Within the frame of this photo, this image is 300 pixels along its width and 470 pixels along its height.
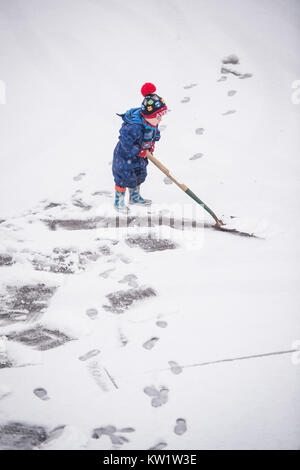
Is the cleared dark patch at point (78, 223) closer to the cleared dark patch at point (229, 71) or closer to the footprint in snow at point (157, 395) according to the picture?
the footprint in snow at point (157, 395)

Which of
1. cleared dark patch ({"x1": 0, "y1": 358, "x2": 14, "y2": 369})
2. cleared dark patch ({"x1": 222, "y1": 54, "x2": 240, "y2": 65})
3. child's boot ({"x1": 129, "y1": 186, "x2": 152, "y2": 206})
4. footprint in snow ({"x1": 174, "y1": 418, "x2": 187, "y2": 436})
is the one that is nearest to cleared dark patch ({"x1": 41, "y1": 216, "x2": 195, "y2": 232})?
child's boot ({"x1": 129, "y1": 186, "x2": 152, "y2": 206})

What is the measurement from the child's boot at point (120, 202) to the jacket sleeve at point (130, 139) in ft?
1.40

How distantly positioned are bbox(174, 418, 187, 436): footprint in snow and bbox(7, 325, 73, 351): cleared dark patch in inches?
30.5

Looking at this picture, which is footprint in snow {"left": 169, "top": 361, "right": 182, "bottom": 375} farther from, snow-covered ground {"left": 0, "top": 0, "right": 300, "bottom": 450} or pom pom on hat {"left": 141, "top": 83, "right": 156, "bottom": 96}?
pom pom on hat {"left": 141, "top": 83, "right": 156, "bottom": 96}

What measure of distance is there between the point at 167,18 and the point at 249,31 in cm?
146

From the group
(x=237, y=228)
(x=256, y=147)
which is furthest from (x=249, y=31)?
(x=237, y=228)

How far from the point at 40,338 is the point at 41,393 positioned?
0.34 meters

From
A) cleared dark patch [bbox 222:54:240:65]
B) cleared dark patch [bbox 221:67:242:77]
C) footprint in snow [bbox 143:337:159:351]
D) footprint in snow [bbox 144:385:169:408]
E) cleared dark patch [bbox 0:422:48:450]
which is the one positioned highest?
cleared dark patch [bbox 222:54:240:65]

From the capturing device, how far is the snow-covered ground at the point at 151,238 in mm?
1489

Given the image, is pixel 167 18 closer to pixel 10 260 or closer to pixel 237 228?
pixel 237 228

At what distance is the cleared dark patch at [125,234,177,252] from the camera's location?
8.24 feet

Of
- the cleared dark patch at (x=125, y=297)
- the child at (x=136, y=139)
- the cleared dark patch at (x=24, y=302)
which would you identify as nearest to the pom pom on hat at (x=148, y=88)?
the child at (x=136, y=139)

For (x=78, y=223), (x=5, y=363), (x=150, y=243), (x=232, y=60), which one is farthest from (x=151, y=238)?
(x=232, y=60)

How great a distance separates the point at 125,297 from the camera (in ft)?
6.74
